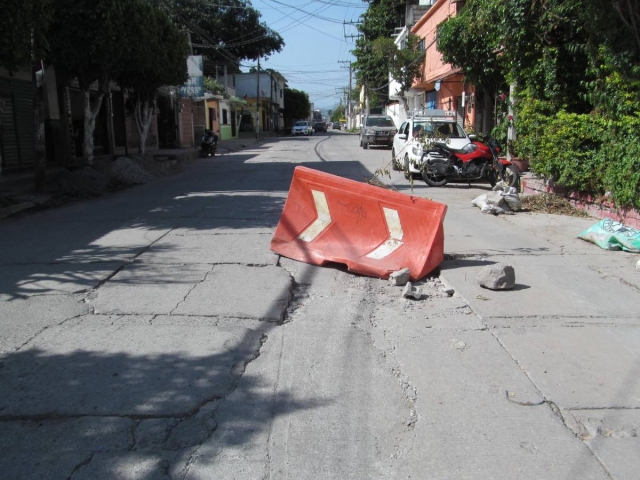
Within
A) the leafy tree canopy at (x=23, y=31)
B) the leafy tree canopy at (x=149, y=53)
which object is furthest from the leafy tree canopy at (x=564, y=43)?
the leafy tree canopy at (x=23, y=31)

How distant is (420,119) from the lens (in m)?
16.7

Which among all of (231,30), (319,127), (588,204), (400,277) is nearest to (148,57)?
(588,204)

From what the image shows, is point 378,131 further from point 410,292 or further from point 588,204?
point 410,292

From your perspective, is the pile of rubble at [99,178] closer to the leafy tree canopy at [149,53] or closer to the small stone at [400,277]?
the leafy tree canopy at [149,53]

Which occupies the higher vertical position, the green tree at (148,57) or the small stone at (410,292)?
the green tree at (148,57)

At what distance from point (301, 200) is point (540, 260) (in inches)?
121

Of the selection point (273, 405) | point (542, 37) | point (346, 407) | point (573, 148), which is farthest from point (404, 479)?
point (542, 37)

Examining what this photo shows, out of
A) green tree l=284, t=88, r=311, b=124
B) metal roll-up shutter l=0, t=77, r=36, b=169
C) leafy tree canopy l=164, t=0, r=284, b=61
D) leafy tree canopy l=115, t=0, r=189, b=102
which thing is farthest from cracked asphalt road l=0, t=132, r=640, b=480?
green tree l=284, t=88, r=311, b=124

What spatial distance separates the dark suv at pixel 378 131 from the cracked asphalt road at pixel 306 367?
22187 mm

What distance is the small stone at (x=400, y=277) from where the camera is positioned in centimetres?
584

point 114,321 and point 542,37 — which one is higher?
point 542,37

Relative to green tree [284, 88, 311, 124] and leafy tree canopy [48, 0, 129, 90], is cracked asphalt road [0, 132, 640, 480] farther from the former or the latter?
green tree [284, 88, 311, 124]

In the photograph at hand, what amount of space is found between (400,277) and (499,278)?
3.29 ft

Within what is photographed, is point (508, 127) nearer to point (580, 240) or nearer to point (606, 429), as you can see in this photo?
point (580, 240)
